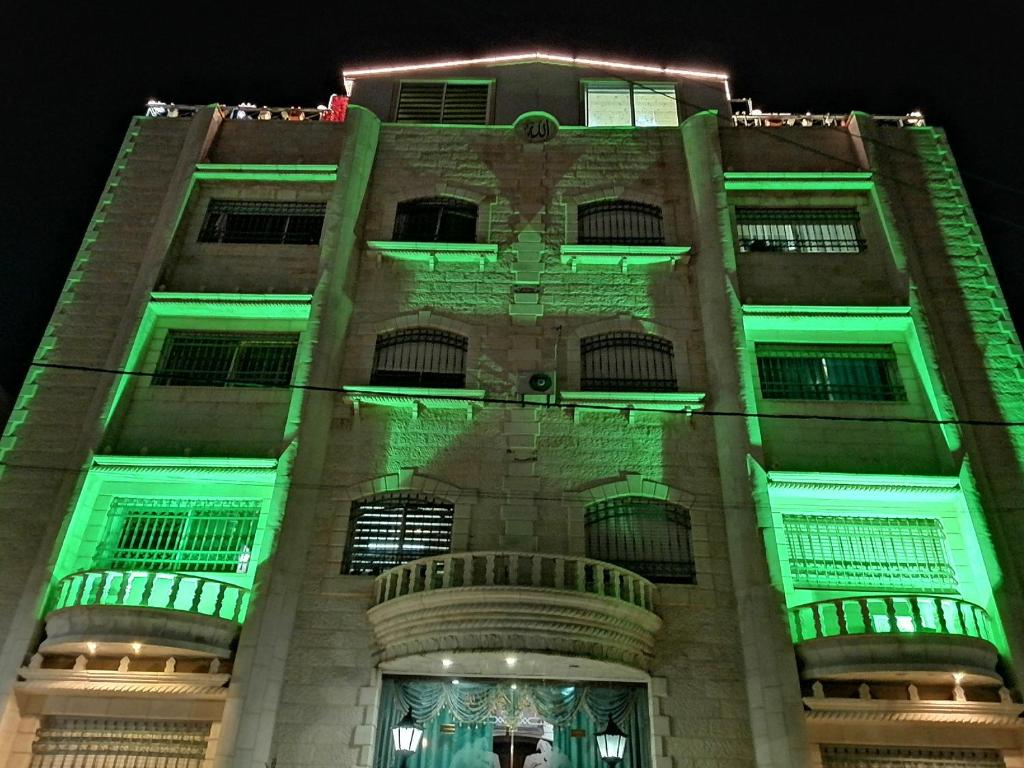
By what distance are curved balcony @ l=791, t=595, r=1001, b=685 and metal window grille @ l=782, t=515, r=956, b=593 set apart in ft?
3.76

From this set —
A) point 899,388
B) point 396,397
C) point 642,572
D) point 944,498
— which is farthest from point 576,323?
point 944,498

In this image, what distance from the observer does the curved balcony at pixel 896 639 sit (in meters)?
12.6

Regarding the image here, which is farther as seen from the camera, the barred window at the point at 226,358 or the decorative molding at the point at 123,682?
the barred window at the point at 226,358

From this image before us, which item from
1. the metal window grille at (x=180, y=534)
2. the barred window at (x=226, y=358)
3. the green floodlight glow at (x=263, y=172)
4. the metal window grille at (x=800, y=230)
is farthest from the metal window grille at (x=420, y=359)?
the metal window grille at (x=800, y=230)

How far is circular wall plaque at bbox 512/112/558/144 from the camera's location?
20984 millimetres

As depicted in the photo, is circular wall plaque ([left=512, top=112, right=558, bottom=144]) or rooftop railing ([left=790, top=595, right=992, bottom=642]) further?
circular wall plaque ([left=512, top=112, right=558, bottom=144])

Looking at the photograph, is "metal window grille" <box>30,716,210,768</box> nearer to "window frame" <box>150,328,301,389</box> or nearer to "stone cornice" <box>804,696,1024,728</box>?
"window frame" <box>150,328,301,389</box>

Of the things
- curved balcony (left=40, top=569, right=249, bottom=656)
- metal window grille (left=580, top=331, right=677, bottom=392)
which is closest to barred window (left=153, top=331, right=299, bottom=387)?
curved balcony (left=40, top=569, right=249, bottom=656)

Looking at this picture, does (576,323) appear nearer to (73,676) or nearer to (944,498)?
(944,498)

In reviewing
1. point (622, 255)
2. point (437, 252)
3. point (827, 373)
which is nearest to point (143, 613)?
point (437, 252)

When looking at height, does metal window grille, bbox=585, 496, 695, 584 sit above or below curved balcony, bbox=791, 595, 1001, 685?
above

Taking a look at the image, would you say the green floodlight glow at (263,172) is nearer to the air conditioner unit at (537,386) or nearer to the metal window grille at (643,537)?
the air conditioner unit at (537,386)

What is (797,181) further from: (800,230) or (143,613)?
(143,613)

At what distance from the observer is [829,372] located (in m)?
17.4
